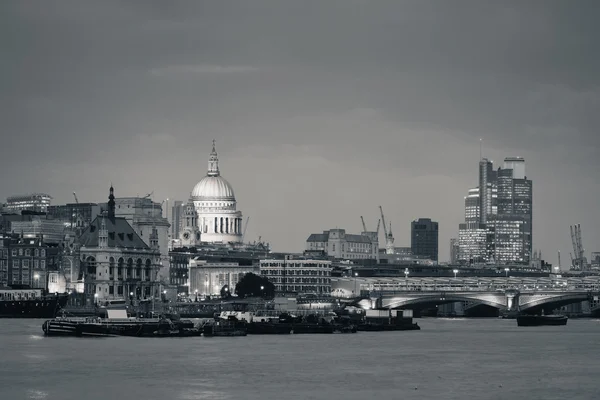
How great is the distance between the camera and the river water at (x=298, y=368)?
105250 mm

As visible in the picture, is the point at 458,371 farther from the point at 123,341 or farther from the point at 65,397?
the point at 123,341

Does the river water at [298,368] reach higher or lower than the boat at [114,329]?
lower

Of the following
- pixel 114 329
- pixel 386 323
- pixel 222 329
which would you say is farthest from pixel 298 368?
pixel 386 323

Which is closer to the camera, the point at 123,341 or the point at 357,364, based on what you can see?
the point at 357,364

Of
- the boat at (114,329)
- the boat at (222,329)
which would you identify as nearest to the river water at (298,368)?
the boat at (114,329)

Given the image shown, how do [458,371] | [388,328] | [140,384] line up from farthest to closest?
[388,328] → [458,371] → [140,384]

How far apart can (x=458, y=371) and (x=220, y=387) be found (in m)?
19.8

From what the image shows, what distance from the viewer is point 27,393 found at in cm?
10400

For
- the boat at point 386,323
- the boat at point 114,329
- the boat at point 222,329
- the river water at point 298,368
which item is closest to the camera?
the river water at point 298,368

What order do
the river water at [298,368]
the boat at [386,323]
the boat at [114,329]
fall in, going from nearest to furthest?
Result: the river water at [298,368] < the boat at [114,329] < the boat at [386,323]

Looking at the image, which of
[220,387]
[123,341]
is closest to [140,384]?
[220,387]

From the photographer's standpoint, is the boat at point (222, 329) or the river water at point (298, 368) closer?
the river water at point (298, 368)

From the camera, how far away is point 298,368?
4761 inches

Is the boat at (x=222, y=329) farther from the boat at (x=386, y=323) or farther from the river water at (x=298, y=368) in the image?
the boat at (x=386, y=323)
